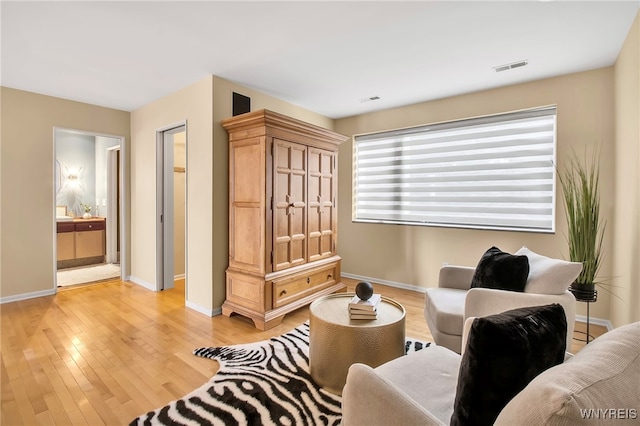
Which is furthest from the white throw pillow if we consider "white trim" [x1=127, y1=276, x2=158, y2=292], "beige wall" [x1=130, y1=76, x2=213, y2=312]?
"white trim" [x1=127, y1=276, x2=158, y2=292]

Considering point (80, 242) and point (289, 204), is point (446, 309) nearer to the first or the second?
point (289, 204)

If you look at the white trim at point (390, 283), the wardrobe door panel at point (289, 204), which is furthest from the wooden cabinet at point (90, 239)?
the white trim at point (390, 283)

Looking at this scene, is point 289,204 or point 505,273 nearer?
point 505,273

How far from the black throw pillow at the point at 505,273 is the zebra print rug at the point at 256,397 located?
1.30 m

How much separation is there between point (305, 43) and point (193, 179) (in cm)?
191

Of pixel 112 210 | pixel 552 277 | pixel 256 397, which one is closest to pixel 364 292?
pixel 256 397

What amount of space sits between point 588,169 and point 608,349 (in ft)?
10.1

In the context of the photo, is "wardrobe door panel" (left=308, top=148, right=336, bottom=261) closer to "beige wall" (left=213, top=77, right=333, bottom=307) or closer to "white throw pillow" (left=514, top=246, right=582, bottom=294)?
"beige wall" (left=213, top=77, right=333, bottom=307)

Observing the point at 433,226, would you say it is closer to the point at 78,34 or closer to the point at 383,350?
the point at 383,350

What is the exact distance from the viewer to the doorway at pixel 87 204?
5480 millimetres

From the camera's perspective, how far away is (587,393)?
2.19 feet

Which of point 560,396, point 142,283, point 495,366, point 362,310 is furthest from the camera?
point 142,283

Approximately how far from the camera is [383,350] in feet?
A: 6.27

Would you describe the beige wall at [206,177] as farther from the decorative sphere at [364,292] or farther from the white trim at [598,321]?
the white trim at [598,321]
